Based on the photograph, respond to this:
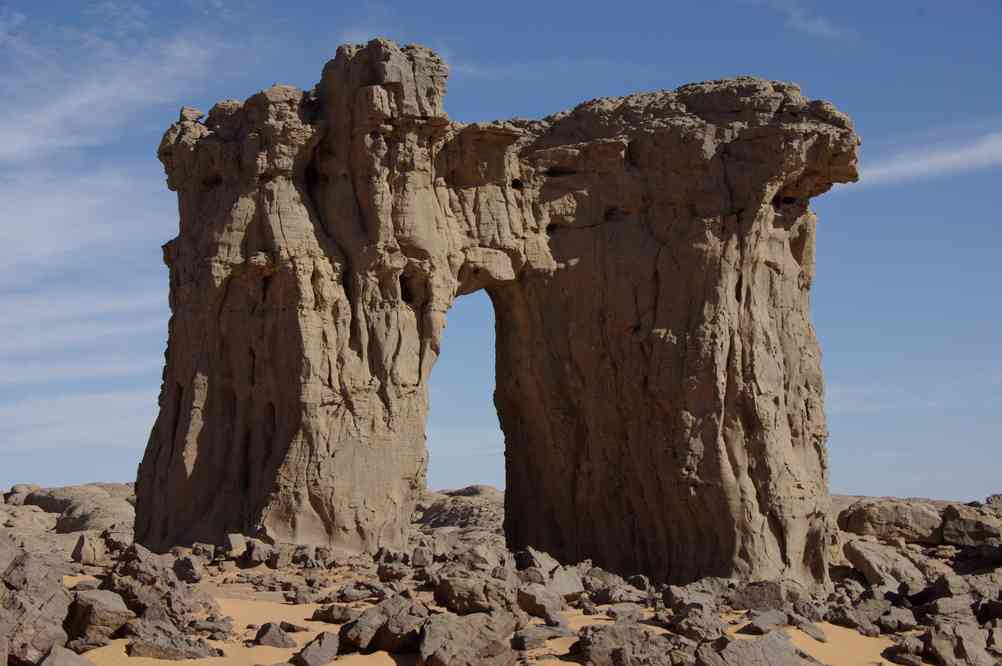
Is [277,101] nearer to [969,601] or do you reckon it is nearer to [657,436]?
[657,436]

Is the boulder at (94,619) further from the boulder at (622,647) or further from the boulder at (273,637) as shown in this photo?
the boulder at (622,647)

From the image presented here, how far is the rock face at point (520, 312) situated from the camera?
68.1 ft

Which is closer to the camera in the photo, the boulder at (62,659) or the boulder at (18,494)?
the boulder at (62,659)

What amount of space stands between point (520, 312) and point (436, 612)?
895 centimetres

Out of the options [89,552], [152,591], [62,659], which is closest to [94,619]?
[152,591]

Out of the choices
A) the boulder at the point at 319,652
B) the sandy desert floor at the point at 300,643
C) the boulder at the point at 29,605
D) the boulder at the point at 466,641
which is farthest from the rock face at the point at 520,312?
the boulder at the point at 29,605

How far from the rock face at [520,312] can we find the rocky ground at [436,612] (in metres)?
1.47

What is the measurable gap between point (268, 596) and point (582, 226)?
30.4 ft

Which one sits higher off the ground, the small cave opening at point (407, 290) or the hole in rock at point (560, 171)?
the hole in rock at point (560, 171)

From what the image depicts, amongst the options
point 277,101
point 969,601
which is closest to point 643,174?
point 277,101

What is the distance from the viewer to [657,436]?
22859 mm

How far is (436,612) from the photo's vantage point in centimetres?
1573

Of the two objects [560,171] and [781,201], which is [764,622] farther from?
[560,171]

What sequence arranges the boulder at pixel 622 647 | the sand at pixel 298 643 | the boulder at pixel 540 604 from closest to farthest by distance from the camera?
the sand at pixel 298 643, the boulder at pixel 622 647, the boulder at pixel 540 604
